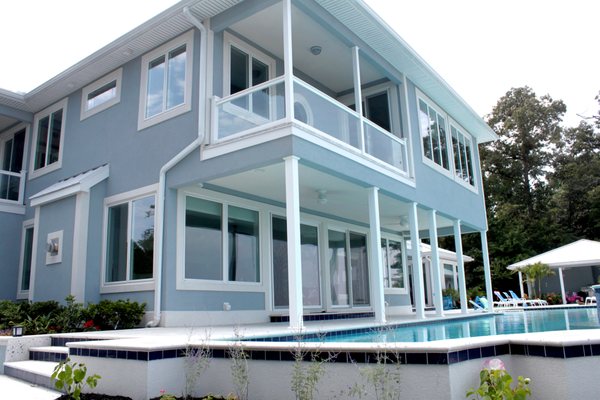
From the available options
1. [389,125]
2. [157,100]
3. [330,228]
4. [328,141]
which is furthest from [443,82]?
[157,100]

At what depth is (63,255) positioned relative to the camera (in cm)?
1056

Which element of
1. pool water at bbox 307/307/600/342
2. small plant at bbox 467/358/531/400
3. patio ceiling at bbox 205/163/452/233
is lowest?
small plant at bbox 467/358/531/400

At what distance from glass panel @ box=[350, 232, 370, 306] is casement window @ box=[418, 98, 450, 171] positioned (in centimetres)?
328

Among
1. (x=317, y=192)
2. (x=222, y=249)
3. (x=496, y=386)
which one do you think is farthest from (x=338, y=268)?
(x=496, y=386)

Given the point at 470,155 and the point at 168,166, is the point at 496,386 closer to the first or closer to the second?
the point at 168,166

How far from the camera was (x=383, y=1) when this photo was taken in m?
10.5

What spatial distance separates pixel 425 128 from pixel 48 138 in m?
10.3

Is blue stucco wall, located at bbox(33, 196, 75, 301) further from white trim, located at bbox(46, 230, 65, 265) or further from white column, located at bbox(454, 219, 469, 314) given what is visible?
white column, located at bbox(454, 219, 469, 314)

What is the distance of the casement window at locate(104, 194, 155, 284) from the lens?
986cm

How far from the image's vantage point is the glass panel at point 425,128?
43.4 ft

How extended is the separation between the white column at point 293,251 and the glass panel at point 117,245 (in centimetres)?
438

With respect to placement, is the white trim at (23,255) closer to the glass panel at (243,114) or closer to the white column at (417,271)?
the glass panel at (243,114)

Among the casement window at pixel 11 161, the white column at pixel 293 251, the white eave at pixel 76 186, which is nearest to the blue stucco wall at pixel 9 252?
the casement window at pixel 11 161

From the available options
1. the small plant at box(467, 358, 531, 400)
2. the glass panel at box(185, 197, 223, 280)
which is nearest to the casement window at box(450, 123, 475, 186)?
the glass panel at box(185, 197, 223, 280)
